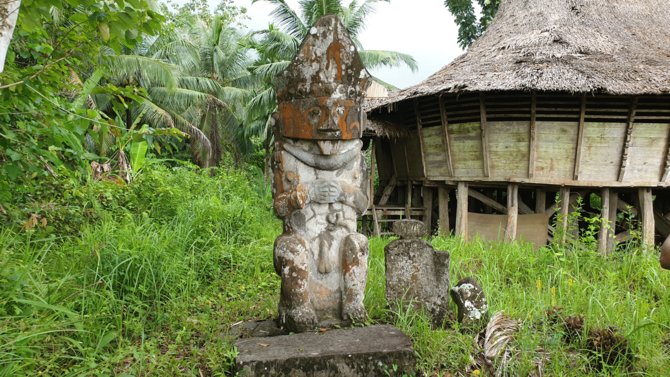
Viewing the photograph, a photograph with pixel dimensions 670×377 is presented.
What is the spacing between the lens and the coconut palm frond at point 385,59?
60.1 feet

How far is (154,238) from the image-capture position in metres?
4.99

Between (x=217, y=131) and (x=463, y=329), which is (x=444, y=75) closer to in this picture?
(x=463, y=329)

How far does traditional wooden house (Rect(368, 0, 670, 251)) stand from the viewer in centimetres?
853

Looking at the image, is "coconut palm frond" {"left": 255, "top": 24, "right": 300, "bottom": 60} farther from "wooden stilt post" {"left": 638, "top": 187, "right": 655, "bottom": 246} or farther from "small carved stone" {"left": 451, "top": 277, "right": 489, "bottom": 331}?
"small carved stone" {"left": 451, "top": 277, "right": 489, "bottom": 331}

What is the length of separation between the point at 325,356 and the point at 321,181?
51.8 inches

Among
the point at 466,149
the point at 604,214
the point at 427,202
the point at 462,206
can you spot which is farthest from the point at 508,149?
the point at 427,202

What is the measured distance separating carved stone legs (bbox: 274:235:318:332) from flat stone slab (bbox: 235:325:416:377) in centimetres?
22

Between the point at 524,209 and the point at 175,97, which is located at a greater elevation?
the point at 175,97

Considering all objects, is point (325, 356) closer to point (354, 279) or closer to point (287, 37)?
point (354, 279)

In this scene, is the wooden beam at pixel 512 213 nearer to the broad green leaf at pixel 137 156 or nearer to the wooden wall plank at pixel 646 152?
the wooden wall plank at pixel 646 152

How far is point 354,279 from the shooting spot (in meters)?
3.74

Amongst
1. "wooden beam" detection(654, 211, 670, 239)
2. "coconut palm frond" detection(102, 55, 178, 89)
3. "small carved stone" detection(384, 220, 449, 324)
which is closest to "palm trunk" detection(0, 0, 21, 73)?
"small carved stone" detection(384, 220, 449, 324)

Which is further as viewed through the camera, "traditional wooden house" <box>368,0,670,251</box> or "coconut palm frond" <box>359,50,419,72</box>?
"coconut palm frond" <box>359,50,419,72</box>

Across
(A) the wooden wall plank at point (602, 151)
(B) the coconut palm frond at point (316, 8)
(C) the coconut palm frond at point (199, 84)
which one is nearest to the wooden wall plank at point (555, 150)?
(A) the wooden wall plank at point (602, 151)
